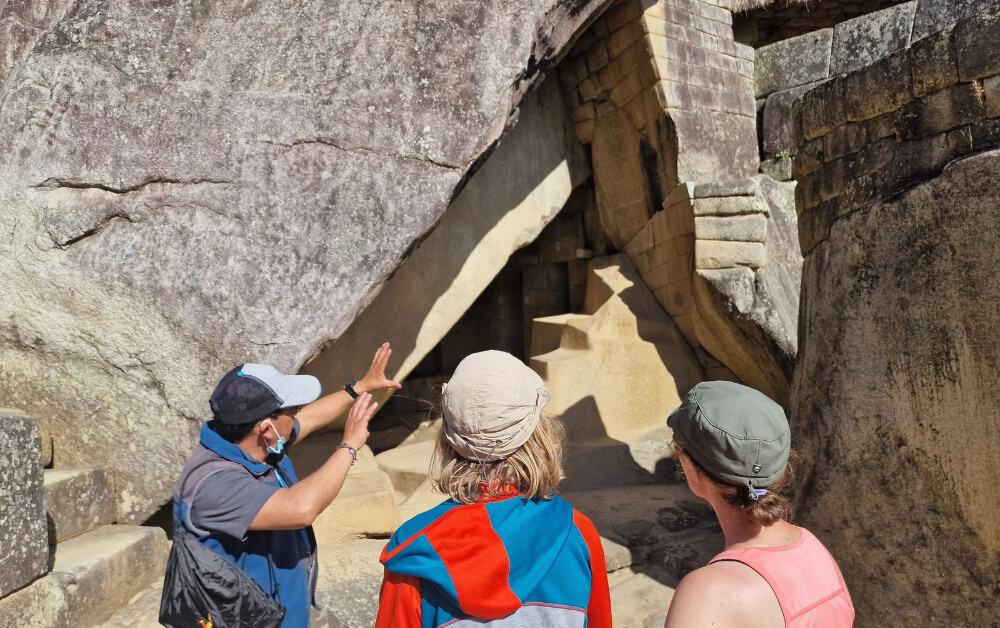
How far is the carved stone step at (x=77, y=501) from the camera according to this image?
2.88m

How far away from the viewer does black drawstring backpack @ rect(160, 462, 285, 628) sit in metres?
1.82

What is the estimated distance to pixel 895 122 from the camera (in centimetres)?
291

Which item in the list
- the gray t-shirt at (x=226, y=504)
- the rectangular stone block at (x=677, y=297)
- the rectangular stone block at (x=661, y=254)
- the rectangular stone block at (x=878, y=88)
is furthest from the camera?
the rectangular stone block at (x=661, y=254)

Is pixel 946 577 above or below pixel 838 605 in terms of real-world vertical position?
below

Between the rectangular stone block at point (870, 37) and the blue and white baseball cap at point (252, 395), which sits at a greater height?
the rectangular stone block at point (870, 37)

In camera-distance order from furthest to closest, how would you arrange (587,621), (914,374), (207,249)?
(207,249)
(914,374)
(587,621)

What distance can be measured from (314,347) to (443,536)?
248 centimetres

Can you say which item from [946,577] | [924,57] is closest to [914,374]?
[946,577]

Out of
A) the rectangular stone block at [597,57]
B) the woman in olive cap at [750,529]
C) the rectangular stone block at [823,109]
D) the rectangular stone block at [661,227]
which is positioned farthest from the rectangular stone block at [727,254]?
the woman in olive cap at [750,529]

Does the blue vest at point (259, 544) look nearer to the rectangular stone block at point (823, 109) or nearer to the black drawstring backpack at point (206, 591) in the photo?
the black drawstring backpack at point (206, 591)

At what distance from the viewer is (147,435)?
329cm

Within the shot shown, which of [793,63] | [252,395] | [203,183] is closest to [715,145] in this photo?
[793,63]

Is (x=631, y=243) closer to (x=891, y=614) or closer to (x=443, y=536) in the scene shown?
(x=891, y=614)

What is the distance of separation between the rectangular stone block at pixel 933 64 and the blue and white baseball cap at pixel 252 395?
8.26ft
